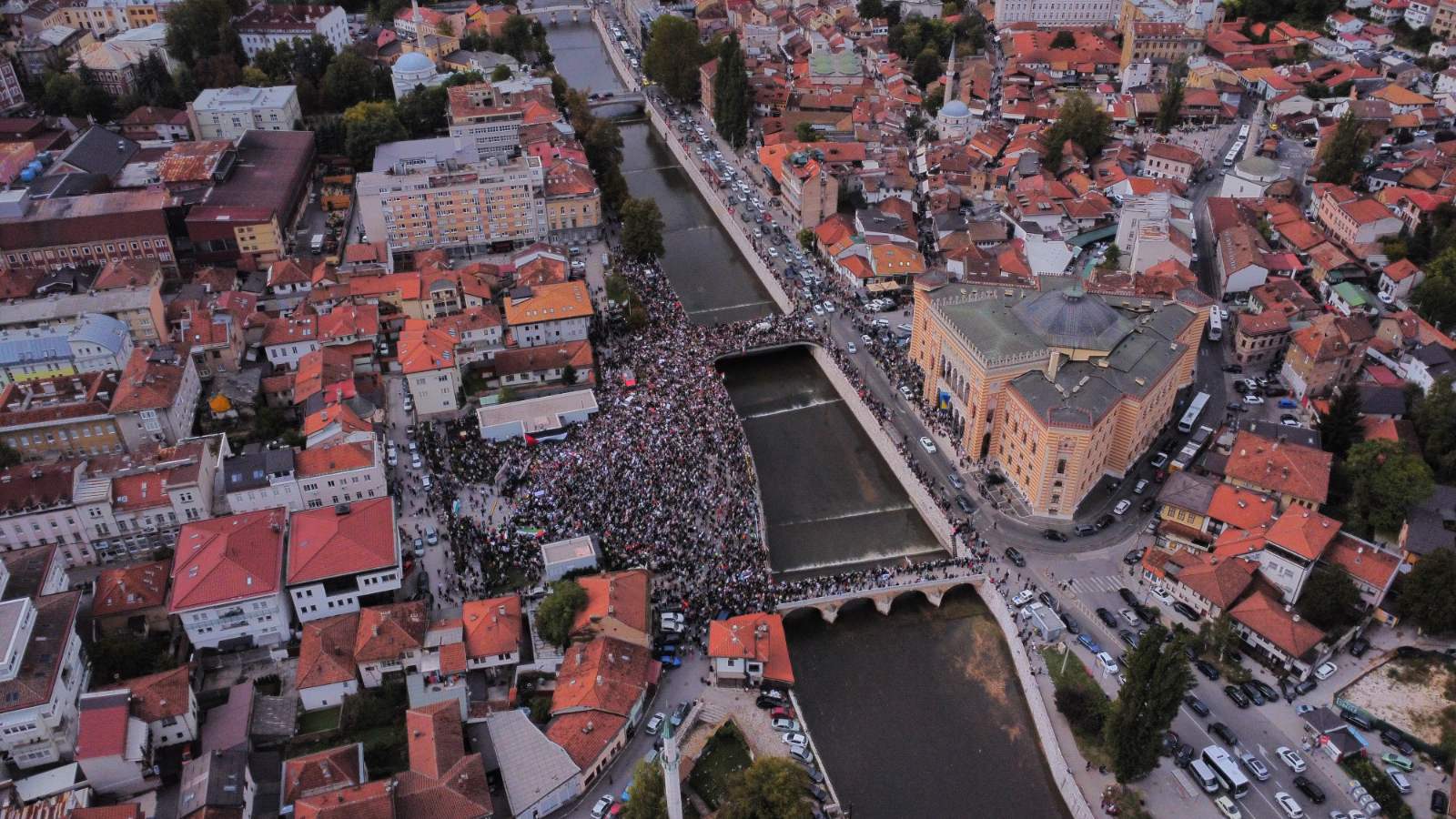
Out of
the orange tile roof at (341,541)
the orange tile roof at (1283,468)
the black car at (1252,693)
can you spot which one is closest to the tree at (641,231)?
the orange tile roof at (341,541)

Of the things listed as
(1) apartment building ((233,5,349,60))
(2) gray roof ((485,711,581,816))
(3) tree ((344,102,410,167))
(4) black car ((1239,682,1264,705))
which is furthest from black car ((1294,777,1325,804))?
(1) apartment building ((233,5,349,60))

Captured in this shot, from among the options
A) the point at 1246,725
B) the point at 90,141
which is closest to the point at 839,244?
the point at 1246,725

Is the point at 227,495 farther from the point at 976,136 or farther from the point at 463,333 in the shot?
the point at 976,136

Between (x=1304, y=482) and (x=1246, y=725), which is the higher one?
(x=1304, y=482)

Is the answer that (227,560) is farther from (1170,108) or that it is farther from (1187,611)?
(1170,108)

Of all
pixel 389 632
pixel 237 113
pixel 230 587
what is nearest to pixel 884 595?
pixel 389 632
